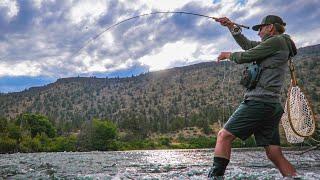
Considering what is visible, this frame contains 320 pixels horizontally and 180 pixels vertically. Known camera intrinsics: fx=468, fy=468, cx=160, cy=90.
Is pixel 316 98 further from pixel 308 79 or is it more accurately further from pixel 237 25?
pixel 237 25

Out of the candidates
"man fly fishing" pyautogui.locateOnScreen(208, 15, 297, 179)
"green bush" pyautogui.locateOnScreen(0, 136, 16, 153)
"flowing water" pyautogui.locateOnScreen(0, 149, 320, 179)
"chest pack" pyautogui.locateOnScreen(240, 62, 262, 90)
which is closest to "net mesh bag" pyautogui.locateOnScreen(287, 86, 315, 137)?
"flowing water" pyautogui.locateOnScreen(0, 149, 320, 179)

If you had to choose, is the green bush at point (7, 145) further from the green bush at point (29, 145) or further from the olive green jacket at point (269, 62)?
the olive green jacket at point (269, 62)

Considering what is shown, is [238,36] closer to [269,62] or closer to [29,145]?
[269,62]

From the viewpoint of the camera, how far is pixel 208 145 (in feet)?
272

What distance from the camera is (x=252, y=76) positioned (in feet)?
25.6

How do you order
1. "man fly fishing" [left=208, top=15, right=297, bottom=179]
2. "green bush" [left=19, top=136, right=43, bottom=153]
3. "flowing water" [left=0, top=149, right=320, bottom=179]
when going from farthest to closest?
"green bush" [left=19, top=136, right=43, bottom=153]
"flowing water" [left=0, top=149, right=320, bottom=179]
"man fly fishing" [left=208, top=15, right=297, bottom=179]

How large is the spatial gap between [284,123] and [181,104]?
4782 inches

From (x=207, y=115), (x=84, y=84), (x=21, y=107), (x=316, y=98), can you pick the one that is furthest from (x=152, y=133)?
(x=84, y=84)

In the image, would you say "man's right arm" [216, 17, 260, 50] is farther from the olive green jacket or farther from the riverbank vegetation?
the riverbank vegetation

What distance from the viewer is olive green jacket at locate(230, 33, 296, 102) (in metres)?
7.80

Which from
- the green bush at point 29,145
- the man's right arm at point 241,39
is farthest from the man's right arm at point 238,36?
the green bush at point 29,145

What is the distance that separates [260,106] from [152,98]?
139520 mm

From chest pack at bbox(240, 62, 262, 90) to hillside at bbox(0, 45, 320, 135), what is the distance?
82038mm

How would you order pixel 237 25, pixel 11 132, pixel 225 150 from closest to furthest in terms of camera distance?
pixel 225 150 < pixel 237 25 < pixel 11 132
